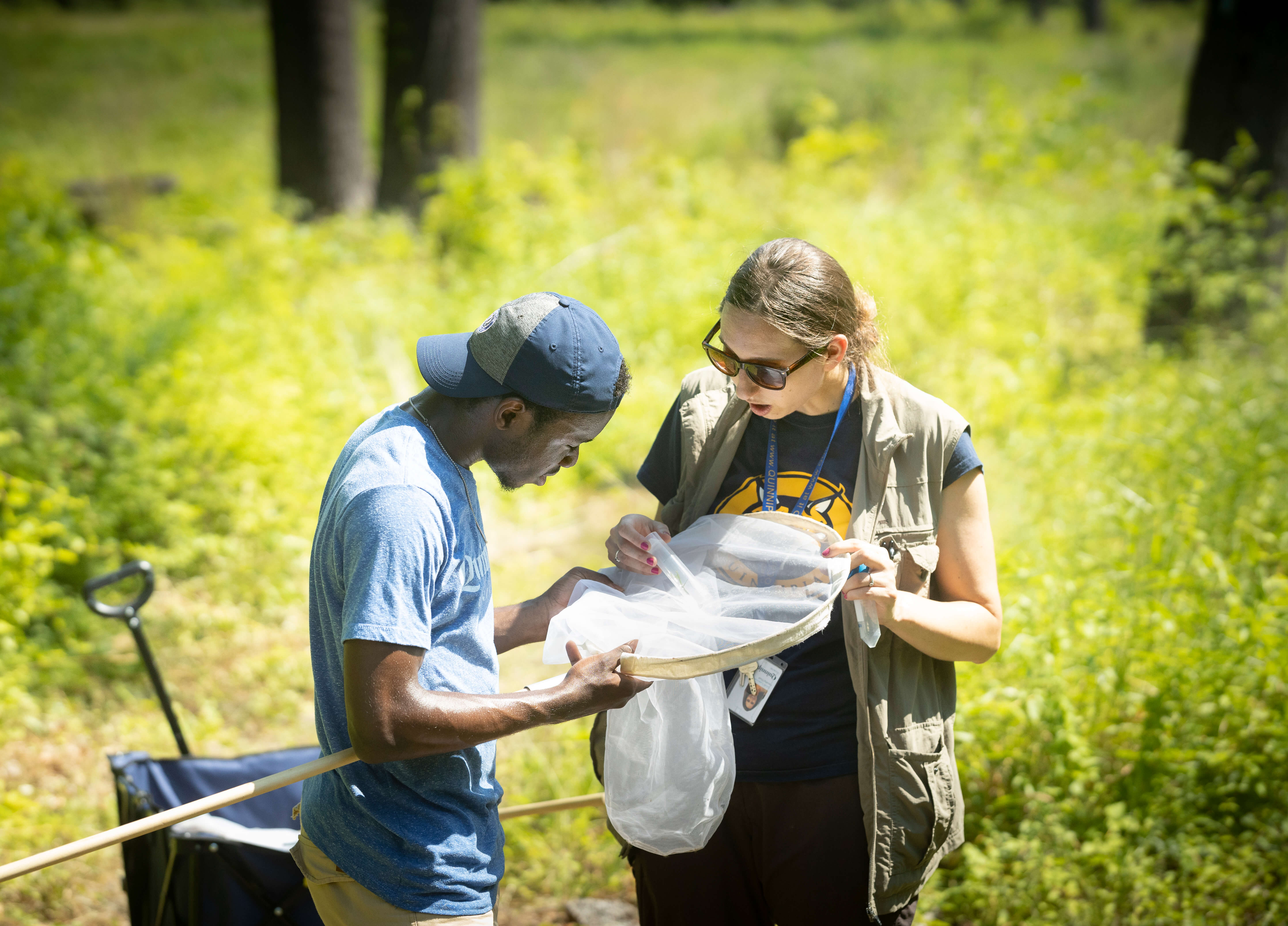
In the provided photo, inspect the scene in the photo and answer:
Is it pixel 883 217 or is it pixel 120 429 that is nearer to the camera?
pixel 120 429

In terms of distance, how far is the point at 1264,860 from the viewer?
286cm

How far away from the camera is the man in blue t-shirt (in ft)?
4.83

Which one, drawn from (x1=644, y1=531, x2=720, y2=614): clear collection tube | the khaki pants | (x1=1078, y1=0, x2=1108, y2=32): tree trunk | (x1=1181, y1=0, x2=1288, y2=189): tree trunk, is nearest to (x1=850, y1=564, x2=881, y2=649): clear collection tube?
(x1=644, y1=531, x2=720, y2=614): clear collection tube

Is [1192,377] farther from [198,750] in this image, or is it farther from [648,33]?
[648,33]

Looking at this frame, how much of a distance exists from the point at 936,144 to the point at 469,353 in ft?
33.8

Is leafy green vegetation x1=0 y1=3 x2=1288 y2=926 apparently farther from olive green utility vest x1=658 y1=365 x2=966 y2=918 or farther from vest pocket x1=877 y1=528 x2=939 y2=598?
vest pocket x1=877 y1=528 x2=939 y2=598

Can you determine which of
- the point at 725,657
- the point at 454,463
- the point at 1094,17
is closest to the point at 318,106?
the point at 454,463

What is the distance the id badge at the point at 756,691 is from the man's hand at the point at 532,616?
0.34 metres

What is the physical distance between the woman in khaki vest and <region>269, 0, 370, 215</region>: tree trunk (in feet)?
27.6

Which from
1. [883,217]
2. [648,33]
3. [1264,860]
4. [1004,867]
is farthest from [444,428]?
[648,33]

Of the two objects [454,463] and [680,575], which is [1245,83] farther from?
[454,463]

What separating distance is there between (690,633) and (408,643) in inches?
25.3

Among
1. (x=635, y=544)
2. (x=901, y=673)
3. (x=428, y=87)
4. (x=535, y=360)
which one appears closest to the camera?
(x=535, y=360)

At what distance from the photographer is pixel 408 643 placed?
1418 millimetres
